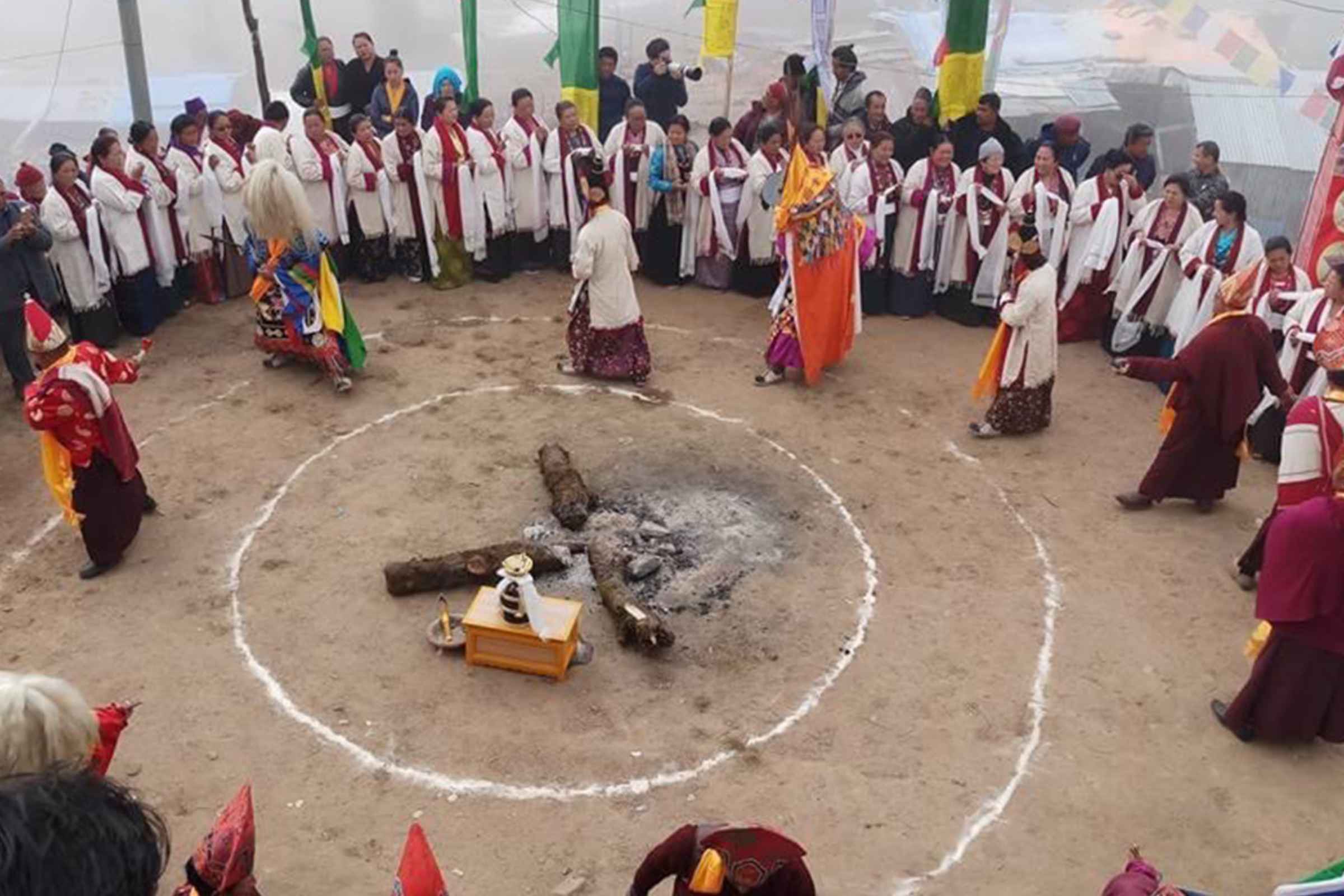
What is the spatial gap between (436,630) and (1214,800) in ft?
13.6

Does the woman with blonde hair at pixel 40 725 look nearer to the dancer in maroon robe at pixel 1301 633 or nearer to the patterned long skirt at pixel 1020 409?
the dancer in maroon robe at pixel 1301 633

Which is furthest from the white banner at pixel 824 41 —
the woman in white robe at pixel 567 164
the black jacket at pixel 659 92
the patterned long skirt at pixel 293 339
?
the patterned long skirt at pixel 293 339

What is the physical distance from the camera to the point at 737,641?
7.03 metres

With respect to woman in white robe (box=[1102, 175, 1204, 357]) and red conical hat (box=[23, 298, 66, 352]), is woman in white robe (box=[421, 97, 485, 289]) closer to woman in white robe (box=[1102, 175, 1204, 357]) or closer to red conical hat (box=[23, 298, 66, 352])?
red conical hat (box=[23, 298, 66, 352])

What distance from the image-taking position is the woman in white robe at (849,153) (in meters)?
11.2

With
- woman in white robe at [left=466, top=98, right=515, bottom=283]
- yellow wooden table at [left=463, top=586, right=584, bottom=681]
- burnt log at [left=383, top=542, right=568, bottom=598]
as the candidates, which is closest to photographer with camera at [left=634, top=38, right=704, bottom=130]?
woman in white robe at [left=466, top=98, right=515, bottom=283]

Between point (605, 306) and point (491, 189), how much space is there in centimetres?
255

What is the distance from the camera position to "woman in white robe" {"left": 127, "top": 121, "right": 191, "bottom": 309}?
33.5 feet

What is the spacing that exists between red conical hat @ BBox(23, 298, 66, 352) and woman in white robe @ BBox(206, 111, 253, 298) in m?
3.72

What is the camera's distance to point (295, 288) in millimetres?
9516

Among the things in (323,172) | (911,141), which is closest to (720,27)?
(911,141)

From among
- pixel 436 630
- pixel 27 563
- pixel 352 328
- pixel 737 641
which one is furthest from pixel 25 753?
pixel 352 328

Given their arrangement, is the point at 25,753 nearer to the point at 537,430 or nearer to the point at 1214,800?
the point at 1214,800

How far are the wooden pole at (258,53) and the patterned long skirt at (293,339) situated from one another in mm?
3918
